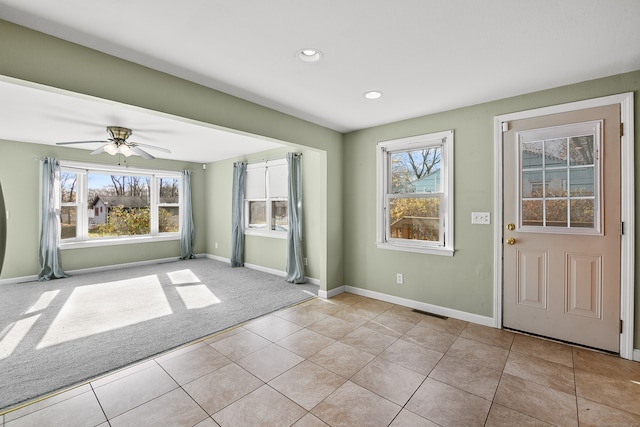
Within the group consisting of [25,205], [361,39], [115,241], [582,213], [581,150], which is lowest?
[115,241]

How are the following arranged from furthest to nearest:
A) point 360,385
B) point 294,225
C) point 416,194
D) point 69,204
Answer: point 69,204, point 294,225, point 416,194, point 360,385

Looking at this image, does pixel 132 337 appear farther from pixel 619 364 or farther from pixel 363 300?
pixel 619 364

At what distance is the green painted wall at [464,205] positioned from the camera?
2.73 m

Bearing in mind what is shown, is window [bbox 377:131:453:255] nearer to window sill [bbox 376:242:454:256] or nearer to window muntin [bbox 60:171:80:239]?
window sill [bbox 376:242:454:256]

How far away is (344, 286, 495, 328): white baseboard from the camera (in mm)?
3188

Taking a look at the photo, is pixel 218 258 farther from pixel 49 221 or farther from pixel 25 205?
pixel 25 205

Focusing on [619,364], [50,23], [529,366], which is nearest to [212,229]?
[50,23]

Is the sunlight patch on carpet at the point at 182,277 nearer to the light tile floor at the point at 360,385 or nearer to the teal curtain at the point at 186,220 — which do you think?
the teal curtain at the point at 186,220

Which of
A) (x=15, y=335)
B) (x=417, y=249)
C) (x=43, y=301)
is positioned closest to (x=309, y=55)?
(x=417, y=249)

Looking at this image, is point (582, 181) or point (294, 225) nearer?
point (582, 181)

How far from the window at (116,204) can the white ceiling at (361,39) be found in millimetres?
4890

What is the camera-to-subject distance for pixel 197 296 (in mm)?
4203

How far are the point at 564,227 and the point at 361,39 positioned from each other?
2.53 meters

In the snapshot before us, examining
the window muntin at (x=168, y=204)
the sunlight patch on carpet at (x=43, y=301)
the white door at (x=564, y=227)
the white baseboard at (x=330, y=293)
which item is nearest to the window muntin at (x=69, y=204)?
the window muntin at (x=168, y=204)
